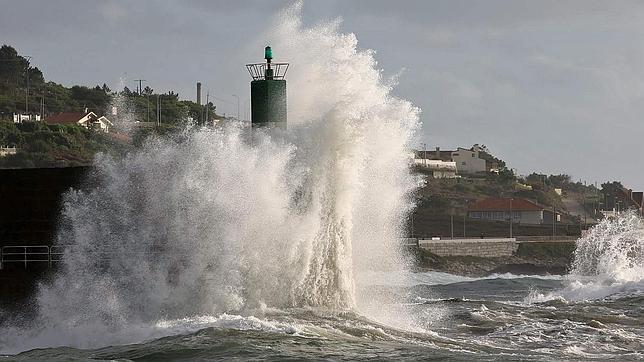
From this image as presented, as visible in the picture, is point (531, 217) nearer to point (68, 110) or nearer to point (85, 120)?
point (85, 120)

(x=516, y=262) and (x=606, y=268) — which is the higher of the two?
(x=606, y=268)

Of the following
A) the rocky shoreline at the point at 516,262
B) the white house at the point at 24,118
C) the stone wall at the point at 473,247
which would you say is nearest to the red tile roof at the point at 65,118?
the white house at the point at 24,118

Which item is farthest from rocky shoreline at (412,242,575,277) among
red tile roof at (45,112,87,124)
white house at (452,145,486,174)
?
white house at (452,145,486,174)

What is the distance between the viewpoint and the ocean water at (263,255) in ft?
49.3

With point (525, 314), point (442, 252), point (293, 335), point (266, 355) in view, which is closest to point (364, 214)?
point (525, 314)

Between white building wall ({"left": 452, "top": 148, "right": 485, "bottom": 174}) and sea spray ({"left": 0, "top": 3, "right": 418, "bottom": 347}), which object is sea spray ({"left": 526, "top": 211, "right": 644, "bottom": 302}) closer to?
sea spray ({"left": 0, "top": 3, "right": 418, "bottom": 347})

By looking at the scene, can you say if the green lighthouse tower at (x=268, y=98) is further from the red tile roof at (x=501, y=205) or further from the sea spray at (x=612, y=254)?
the red tile roof at (x=501, y=205)

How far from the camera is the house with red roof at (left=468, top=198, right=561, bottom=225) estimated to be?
Result: 78.7 metres

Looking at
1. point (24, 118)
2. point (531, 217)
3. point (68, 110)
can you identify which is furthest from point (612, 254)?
point (68, 110)

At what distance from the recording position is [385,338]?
49.0 ft

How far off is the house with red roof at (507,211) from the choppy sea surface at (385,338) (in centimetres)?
5680

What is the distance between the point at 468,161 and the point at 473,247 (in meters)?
47.9

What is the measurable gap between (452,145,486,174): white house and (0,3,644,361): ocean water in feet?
283

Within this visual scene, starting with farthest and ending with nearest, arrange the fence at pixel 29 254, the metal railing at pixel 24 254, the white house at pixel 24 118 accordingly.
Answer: the white house at pixel 24 118, the metal railing at pixel 24 254, the fence at pixel 29 254
